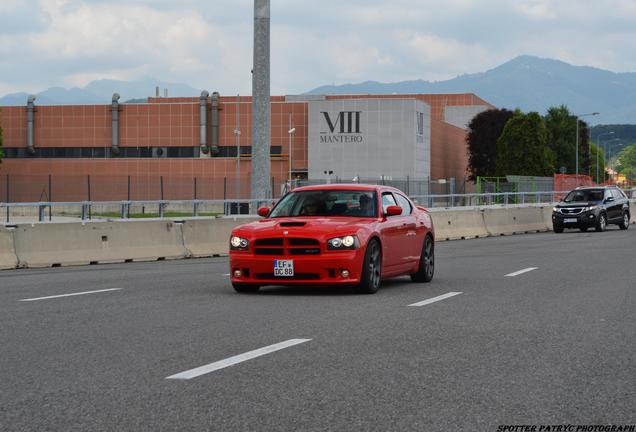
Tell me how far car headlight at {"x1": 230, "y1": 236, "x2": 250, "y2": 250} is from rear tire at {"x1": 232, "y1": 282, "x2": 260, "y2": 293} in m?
0.48

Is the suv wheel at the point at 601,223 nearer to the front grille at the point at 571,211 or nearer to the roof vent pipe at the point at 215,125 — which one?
the front grille at the point at 571,211

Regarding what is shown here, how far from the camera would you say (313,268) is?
13.4m

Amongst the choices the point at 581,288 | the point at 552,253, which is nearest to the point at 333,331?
the point at 581,288

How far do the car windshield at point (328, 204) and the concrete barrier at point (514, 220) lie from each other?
849 inches

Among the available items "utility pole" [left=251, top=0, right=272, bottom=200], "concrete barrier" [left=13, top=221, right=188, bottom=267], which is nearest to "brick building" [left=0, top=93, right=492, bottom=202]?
"utility pole" [left=251, top=0, right=272, bottom=200]

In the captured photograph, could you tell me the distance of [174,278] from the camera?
1669 centimetres

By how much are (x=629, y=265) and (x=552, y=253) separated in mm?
4062

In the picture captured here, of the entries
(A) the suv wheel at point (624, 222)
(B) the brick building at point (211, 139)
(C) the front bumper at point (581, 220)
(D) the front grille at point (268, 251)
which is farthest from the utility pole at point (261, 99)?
(B) the brick building at point (211, 139)

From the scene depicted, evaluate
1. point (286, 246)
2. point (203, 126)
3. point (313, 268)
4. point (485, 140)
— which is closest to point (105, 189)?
point (203, 126)

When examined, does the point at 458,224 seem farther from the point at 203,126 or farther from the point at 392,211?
the point at 203,126

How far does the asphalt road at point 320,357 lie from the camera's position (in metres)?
6.16

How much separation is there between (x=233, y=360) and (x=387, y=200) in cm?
731

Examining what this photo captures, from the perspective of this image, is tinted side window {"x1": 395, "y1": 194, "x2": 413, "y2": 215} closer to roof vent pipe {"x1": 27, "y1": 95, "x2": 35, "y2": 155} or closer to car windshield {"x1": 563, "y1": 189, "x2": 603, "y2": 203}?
car windshield {"x1": 563, "y1": 189, "x2": 603, "y2": 203}

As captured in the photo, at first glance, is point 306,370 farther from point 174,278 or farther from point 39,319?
point 174,278
